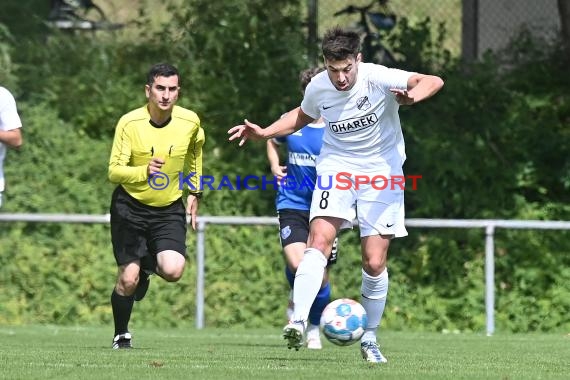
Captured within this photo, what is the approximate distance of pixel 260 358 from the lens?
350 inches

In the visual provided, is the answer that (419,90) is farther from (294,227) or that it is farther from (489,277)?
(489,277)

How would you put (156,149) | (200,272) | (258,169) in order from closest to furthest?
(156,149)
(200,272)
(258,169)

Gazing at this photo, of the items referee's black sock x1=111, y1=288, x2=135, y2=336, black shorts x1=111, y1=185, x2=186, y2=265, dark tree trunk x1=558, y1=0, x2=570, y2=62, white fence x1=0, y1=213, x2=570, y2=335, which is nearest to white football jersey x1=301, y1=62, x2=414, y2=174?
black shorts x1=111, y1=185, x2=186, y2=265

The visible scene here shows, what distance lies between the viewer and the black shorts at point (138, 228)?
33.2 feet

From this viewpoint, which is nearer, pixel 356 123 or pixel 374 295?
pixel 356 123

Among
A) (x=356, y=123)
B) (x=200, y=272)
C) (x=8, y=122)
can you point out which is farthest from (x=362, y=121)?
(x=200, y=272)

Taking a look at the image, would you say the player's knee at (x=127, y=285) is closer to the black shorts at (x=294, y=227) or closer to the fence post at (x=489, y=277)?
the black shorts at (x=294, y=227)

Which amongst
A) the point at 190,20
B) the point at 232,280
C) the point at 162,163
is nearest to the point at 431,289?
the point at 232,280

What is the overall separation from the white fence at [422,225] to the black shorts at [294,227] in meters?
2.99

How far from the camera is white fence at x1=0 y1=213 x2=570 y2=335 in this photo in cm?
1392

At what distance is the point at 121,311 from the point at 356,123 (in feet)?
8.89

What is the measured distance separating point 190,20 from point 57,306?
4351mm

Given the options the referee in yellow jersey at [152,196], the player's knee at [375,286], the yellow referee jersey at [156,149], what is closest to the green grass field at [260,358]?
the player's knee at [375,286]

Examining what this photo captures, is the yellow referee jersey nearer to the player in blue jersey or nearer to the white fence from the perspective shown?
the player in blue jersey
